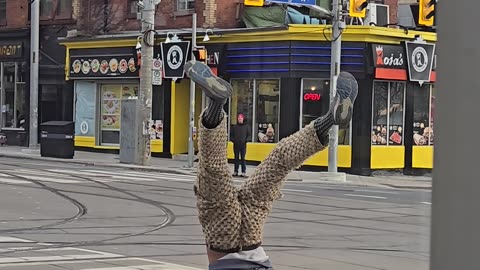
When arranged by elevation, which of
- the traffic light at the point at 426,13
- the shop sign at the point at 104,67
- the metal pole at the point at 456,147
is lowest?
the metal pole at the point at 456,147

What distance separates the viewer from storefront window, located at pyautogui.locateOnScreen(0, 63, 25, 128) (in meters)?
37.3

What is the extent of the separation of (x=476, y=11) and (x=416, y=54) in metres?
27.7

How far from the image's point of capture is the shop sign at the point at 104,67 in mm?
32184

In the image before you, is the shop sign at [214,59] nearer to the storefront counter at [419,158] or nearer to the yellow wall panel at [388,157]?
the yellow wall panel at [388,157]

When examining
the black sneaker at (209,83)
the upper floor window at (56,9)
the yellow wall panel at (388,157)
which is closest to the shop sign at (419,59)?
the yellow wall panel at (388,157)

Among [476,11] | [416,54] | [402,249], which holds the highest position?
[416,54]

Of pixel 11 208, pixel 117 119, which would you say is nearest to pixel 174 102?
pixel 117 119

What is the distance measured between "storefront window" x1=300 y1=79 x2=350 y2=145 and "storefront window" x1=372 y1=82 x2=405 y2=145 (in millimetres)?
1188

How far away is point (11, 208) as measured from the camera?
14055mm

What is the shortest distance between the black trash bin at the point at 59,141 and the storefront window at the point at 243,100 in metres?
6.22

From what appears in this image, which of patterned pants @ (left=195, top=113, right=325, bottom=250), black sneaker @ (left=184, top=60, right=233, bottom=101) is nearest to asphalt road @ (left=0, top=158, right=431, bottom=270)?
patterned pants @ (left=195, top=113, right=325, bottom=250)

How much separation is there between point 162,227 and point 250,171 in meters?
14.4

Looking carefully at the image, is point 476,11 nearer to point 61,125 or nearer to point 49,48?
point 61,125

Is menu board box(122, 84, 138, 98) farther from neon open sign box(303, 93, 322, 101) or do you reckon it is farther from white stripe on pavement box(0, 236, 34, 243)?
white stripe on pavement box(0, 236, 34, 243)
